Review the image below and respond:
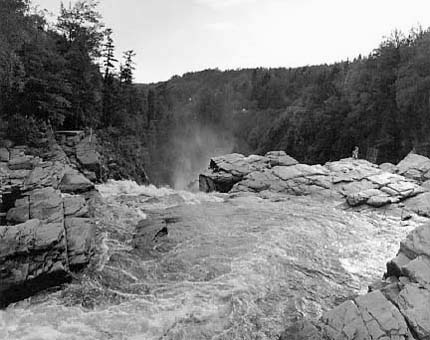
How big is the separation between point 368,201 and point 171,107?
60.5 meters

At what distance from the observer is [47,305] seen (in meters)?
8.48

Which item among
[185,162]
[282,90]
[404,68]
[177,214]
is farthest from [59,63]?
[282,90]

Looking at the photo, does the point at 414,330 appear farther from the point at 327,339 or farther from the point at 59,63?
the point at 59,63

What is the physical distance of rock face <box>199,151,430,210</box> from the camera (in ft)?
60.4

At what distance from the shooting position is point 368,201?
58.7ft

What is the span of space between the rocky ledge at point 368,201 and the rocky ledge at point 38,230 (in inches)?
240

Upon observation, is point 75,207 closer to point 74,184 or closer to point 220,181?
point 74,184

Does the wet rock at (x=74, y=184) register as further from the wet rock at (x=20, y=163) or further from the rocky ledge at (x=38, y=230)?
the wet rock at (x=20, y=163)

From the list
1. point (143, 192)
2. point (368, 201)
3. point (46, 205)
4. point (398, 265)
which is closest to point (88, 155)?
point (143, 192)

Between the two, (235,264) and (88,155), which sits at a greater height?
(88,155)

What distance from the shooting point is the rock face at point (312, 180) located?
18.4 meters

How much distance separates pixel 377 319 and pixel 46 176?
533 inches

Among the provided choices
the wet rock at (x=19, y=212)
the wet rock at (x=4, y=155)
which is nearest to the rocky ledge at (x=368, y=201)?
the wet rock at (x=19, y=212)

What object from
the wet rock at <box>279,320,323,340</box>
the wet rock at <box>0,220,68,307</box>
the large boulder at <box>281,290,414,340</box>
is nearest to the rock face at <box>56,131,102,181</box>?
the wet rock at <box>0,220,68,307</box>
